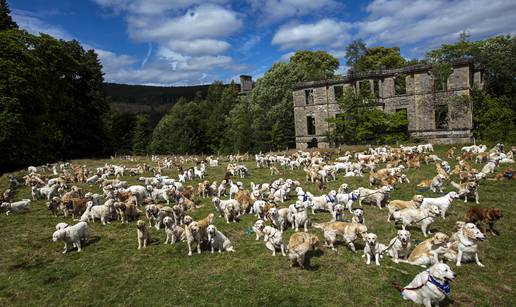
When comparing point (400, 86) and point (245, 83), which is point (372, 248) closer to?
point (400, 86)

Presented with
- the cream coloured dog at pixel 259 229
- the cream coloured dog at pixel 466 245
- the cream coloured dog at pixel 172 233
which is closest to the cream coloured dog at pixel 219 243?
the cream coloured dog at pixel 259 229

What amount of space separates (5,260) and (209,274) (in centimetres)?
788

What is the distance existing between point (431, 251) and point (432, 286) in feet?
7.75

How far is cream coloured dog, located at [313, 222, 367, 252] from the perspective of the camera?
10.7 metres

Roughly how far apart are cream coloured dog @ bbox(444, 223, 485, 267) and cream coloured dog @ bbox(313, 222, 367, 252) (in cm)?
251

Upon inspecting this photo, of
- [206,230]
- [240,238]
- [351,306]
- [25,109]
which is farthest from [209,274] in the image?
[25,109]

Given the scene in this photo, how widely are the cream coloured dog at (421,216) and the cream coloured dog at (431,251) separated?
7.93 feet

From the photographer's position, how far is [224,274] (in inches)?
387

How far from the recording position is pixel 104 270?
10.7 m

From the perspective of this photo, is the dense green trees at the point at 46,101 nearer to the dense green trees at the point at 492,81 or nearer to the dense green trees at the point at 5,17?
the dense green trees at the point at 5,17

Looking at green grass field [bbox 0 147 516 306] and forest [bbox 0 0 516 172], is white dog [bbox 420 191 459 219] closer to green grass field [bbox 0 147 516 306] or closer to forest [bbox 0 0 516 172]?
green grass field [bbox 0 147 516 306]

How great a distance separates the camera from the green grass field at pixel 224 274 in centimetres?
843

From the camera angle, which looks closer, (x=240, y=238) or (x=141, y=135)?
(x=240, y=238)

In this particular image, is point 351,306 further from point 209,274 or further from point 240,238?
point 240,238
